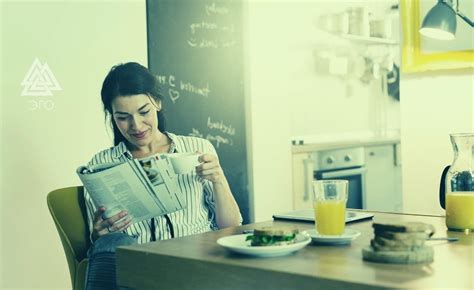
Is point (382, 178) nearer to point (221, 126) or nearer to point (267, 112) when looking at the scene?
point (267, 112)

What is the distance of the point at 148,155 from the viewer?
2.76 meters

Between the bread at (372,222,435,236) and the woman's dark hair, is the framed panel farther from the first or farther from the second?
the bread at (372,222,435,236)

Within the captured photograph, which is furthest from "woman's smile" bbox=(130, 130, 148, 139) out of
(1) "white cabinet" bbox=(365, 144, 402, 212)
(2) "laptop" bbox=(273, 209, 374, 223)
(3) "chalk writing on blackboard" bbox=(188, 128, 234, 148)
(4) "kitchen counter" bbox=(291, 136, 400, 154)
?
(1) "white cabinet" bbox=(365, 144, 402, 212)

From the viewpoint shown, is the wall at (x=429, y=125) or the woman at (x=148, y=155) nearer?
the woman at (x=148, y=155)

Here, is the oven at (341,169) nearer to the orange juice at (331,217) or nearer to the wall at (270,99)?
the wall at (270,99)

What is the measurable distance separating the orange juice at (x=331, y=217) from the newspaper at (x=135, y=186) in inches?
32.2

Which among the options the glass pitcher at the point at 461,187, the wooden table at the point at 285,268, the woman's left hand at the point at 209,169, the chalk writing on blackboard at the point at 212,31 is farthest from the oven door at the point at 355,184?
the wooden table at the point at 285,268

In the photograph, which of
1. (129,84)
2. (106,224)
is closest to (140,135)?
(129,84)

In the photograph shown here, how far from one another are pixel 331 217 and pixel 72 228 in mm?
1088

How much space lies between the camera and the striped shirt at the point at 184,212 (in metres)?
2.61

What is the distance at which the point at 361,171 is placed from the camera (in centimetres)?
508

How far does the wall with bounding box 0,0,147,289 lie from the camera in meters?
2.97

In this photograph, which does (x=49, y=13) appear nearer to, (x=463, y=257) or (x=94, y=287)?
(x=94, y=287)

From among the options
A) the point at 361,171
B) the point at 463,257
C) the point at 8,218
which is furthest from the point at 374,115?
the point at 463,257
